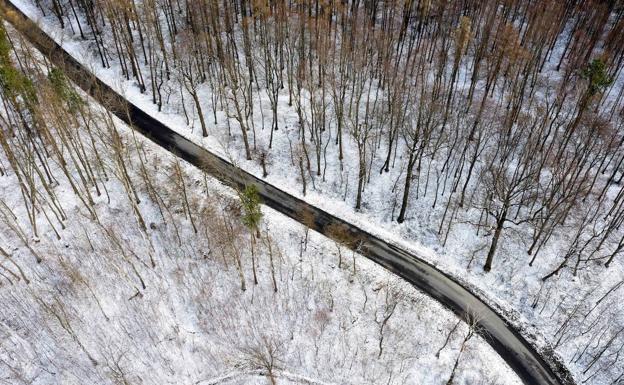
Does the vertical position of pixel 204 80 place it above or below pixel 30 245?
above

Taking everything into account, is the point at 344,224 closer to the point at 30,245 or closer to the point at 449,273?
the point at 449,273

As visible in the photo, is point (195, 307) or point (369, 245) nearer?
point (195, 307)

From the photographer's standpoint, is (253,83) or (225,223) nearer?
(225,223)

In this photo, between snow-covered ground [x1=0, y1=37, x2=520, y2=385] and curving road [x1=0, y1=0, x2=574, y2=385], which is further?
curving road [x1=0, y1=0, x2=574, y2=385]

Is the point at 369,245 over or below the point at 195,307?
over

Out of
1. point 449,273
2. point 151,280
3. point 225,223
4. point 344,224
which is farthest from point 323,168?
point 151,280
